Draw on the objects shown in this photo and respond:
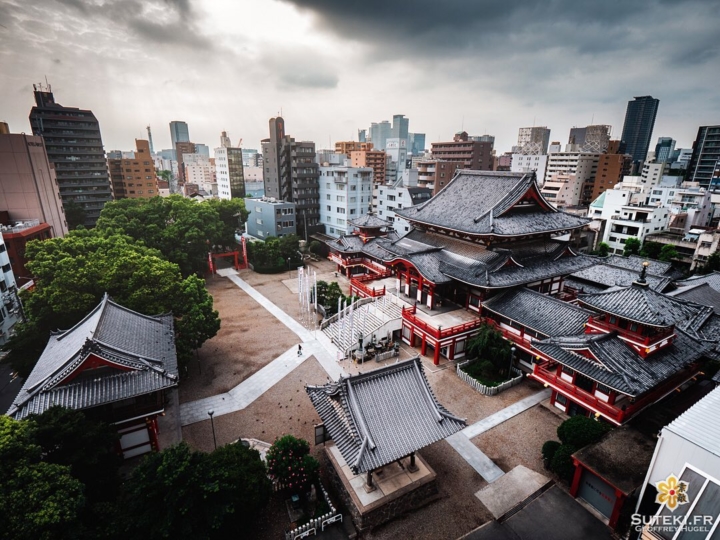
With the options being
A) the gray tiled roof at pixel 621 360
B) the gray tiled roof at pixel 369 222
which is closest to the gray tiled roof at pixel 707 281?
the gray tiled roof at pixel 621 360

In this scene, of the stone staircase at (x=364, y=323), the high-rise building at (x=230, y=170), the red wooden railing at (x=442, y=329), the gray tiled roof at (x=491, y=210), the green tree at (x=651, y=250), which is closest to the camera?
the red wooden railing at (x=442, y=329)

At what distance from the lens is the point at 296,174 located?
71.6m

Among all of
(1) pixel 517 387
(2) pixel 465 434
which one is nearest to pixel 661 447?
(2) pixel 465 434

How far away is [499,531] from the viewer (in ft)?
56.5

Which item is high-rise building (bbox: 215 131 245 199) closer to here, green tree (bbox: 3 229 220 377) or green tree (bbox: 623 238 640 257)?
green tree (bbox: 3 229 220 377)

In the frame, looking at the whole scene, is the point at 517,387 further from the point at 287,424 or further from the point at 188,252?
the point at 188,252

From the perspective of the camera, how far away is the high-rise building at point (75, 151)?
7306 cm

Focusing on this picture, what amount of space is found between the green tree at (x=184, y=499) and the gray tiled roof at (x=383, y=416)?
16.6ft

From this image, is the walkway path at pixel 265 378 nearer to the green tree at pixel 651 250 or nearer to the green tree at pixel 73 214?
the green tree at pixel 651 250

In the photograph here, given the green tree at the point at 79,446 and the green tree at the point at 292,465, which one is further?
the green tree at the point at 292,465

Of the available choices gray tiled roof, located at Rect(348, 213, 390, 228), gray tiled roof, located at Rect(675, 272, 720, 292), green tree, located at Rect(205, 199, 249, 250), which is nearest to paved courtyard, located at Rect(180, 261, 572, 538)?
gray tiled roof, located at Rect(348, 213, 390, 228)

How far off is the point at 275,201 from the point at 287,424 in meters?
51.2

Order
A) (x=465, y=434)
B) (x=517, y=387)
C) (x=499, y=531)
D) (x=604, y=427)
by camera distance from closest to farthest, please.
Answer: (x=499, y=531), (x=604, y=427), (x=465, y=434), (x=517, y=387)

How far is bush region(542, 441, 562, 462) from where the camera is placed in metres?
20.6
